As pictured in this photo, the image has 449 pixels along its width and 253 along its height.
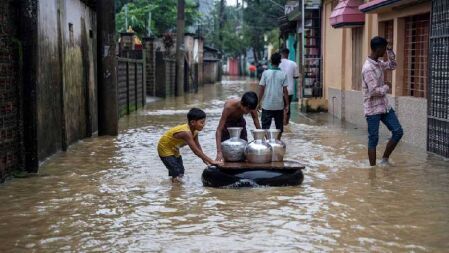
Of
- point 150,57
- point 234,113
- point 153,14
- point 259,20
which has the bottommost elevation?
point 234,113

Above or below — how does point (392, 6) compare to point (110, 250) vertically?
above

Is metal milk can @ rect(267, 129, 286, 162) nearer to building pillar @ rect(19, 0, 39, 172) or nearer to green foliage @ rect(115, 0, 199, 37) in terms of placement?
building pillar @ rect(19, 0, 39, 172)

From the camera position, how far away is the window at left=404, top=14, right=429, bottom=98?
12781mm

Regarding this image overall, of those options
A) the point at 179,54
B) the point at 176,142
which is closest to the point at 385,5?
the point at 176,142

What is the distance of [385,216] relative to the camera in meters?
6.82

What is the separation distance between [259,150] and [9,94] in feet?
10.4

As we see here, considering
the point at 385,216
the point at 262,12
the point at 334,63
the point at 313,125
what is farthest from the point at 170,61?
the point at 262,12

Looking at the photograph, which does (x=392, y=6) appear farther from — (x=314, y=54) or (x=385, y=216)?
(x=314, y=54)

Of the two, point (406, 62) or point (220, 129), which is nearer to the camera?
point (220, 129)

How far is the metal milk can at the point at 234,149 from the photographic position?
8.46 meters

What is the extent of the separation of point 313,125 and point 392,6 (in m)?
4.66

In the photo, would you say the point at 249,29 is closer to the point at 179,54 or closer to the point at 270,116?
the point at 179,54

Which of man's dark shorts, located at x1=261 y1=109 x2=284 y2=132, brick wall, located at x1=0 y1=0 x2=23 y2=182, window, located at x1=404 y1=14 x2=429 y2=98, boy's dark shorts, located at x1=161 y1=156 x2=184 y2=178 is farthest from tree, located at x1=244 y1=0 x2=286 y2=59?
boy's dark shorts, located at x1=161 y1=156 x2=184 y2=178

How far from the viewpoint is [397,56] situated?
13594 mm
